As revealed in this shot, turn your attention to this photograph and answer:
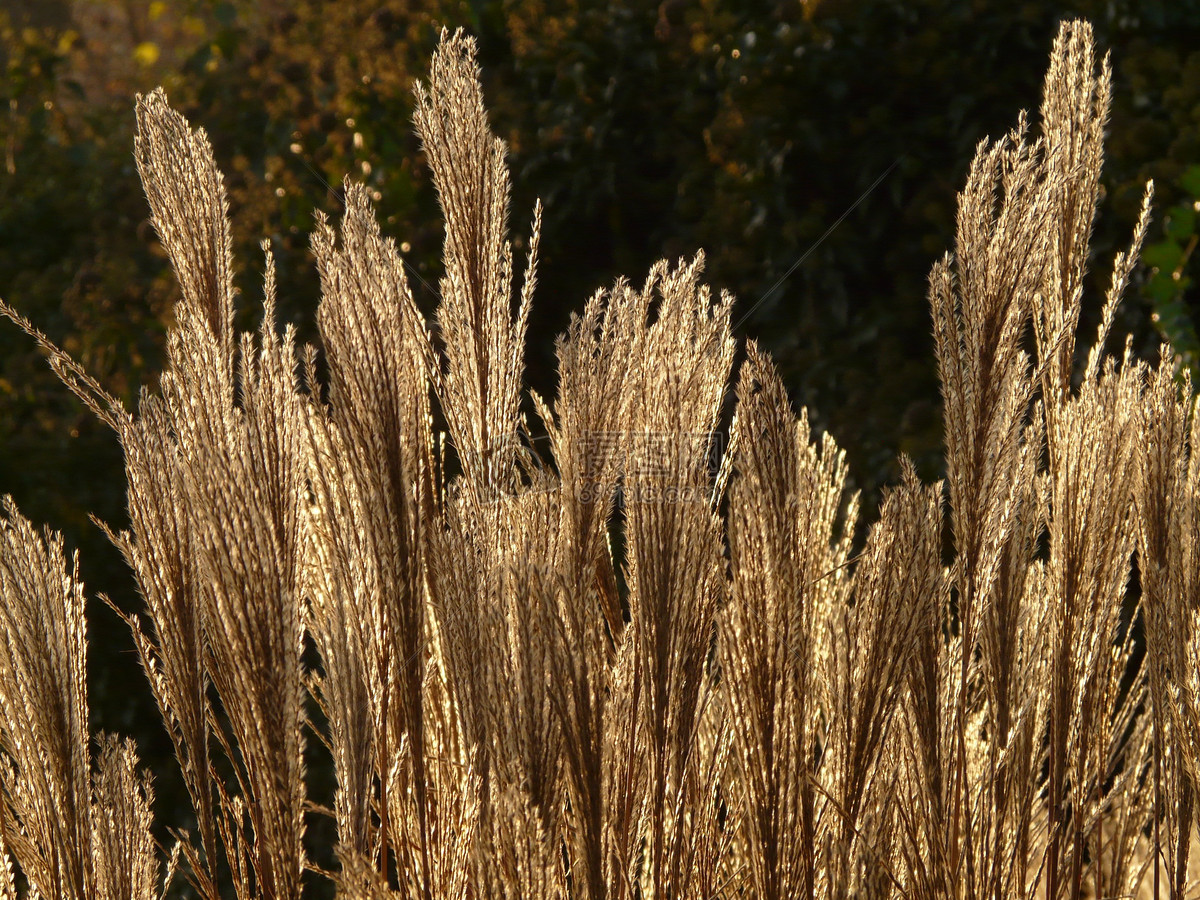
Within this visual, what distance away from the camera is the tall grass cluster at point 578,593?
4.23ft

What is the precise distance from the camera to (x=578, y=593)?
1.36 metres

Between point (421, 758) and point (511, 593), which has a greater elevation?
point (511, 593)

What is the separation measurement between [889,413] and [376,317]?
265 centimetres

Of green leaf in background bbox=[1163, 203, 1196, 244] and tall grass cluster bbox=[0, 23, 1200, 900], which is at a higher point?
green leaf in background bbox=[1163, 203, 1196, 244]

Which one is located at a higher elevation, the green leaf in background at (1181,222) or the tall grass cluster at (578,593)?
the green leaf in background at (1181,222)

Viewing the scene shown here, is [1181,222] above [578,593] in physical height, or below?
above

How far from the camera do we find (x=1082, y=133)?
1781mm

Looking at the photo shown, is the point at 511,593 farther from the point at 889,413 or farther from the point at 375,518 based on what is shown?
the point at 889,413

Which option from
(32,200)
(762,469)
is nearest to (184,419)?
(762,469)

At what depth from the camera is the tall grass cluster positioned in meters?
1.29

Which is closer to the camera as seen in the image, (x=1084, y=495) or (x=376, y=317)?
(x=376, y=317)

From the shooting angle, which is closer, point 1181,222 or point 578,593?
point 578,593

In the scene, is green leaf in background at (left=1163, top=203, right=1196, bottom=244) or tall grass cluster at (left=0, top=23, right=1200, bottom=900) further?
green leaf in background at (left=1163, top=203, right=1196, bottom=244)

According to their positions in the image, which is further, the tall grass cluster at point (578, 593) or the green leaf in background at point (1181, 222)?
the green leaf in background at point (1181, 222)
